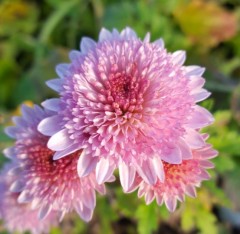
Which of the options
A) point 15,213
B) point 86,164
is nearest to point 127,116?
point 86,164

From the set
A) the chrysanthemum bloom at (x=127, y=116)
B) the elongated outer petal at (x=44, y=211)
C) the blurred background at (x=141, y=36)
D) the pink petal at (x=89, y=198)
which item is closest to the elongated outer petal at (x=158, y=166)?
the chrysanthemum bloom at (x=127, y=116)

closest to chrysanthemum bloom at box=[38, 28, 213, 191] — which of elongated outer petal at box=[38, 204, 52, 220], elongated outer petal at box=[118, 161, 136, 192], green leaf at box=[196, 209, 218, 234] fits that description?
elongated outer petal at box=[118, 161, 136, 192]

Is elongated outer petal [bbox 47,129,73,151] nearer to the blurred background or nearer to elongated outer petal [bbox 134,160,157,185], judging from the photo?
elongated outer petal [bbox 134,160,157,185]

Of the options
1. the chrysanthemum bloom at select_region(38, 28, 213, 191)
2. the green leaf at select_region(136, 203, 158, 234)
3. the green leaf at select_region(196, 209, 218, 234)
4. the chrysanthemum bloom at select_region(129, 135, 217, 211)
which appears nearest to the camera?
the chrysanthemum bloom at select_region(38, 28, 213, 191)

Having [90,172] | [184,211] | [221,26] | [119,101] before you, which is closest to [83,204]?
[90,172]

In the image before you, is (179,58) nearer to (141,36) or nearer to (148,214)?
(148,214)

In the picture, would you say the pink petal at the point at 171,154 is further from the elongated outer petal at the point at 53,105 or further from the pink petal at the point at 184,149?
the elongated outer petal at the point at 53,105
